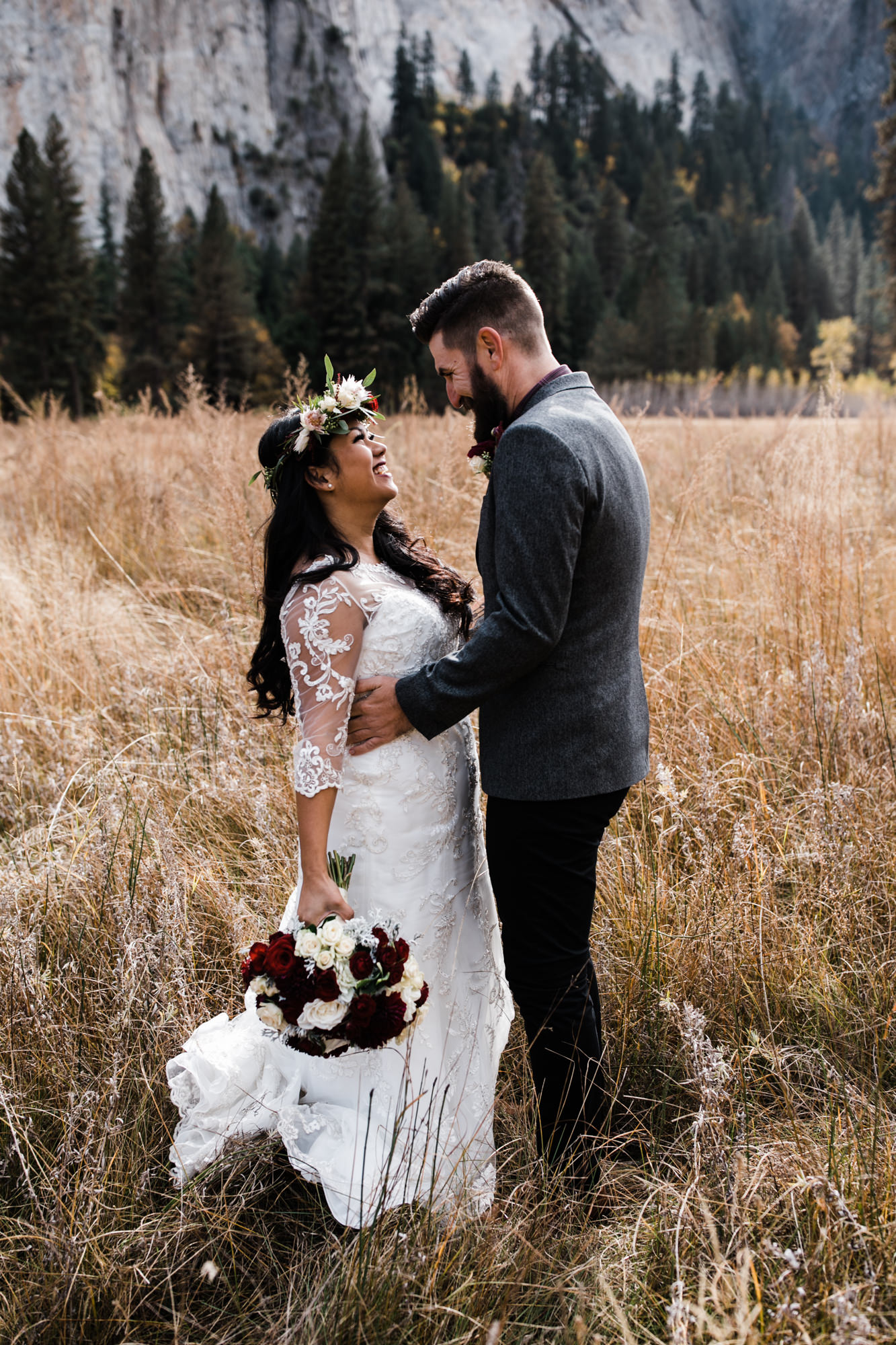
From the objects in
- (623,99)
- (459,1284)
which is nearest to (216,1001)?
(459,1284)

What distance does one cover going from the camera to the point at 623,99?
110750mm

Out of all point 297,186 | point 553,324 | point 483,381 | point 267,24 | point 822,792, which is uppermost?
point 267,24

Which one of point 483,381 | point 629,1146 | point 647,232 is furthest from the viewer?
point 647,232

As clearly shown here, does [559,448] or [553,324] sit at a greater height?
[553,324]

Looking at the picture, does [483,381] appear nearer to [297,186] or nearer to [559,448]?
[559,448]

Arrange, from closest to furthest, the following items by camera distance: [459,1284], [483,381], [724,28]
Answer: [459,1284] < [483,381] < [724,28]

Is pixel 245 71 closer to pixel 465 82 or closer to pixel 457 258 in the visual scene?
pixel 457 258

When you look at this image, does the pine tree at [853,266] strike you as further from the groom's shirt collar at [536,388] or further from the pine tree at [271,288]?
the groom's shirt collar at [536,388]

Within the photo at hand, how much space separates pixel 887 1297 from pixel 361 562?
1906mm

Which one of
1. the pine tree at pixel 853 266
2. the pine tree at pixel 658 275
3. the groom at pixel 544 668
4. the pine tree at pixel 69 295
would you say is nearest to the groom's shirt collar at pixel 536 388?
the groom at pixel 544 668

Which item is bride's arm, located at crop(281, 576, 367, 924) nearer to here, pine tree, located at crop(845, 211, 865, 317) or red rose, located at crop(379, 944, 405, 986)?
red rose, located at crop(379, 944, 405, 986)

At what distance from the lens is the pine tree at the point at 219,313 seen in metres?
38.8

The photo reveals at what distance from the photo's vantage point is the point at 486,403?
2.25 m

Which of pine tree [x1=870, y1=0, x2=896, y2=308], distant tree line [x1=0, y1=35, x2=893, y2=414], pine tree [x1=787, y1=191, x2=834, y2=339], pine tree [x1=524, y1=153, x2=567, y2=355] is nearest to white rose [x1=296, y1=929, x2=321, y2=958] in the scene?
distant tree line [x1=0, y1=35, x2=893, y2=414]
